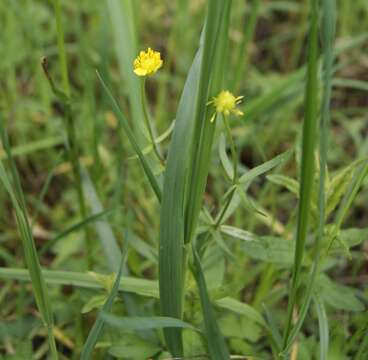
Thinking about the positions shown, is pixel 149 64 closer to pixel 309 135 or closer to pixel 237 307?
pixel 309 135

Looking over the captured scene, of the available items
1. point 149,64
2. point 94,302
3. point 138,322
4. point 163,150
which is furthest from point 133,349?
point 163,150

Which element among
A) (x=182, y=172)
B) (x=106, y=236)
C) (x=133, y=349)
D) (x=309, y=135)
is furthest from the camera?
(x=106, y=236)

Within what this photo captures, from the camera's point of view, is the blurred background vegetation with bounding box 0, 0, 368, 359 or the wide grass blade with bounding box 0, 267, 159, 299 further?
the blurred background vegetation with bounding box 0, 0, 368, 359

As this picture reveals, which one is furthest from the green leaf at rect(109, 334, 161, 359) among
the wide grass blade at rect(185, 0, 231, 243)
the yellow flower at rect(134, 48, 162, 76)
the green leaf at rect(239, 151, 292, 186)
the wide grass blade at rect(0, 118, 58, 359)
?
the yellow flower at rect(134, 48, 162, 76)

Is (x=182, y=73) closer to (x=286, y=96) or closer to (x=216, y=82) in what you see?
(x=286, y=96)

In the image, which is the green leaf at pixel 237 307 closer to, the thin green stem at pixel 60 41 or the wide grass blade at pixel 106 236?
the wide grass blade at pixel 106 236

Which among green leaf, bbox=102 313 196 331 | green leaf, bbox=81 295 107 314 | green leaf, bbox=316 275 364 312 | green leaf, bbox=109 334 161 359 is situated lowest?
green leaf, bbox=109 334 161 359

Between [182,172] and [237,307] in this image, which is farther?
[237,307]

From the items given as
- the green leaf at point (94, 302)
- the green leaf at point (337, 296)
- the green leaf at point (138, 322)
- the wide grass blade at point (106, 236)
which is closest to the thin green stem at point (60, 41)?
the wide grass blade at point (106, 236)

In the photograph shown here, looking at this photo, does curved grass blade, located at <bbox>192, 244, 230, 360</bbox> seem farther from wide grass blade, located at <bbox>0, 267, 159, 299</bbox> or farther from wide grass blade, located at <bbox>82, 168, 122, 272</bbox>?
wide grass blade, located at <bbox>82, 168, 122, 272</bbox>
